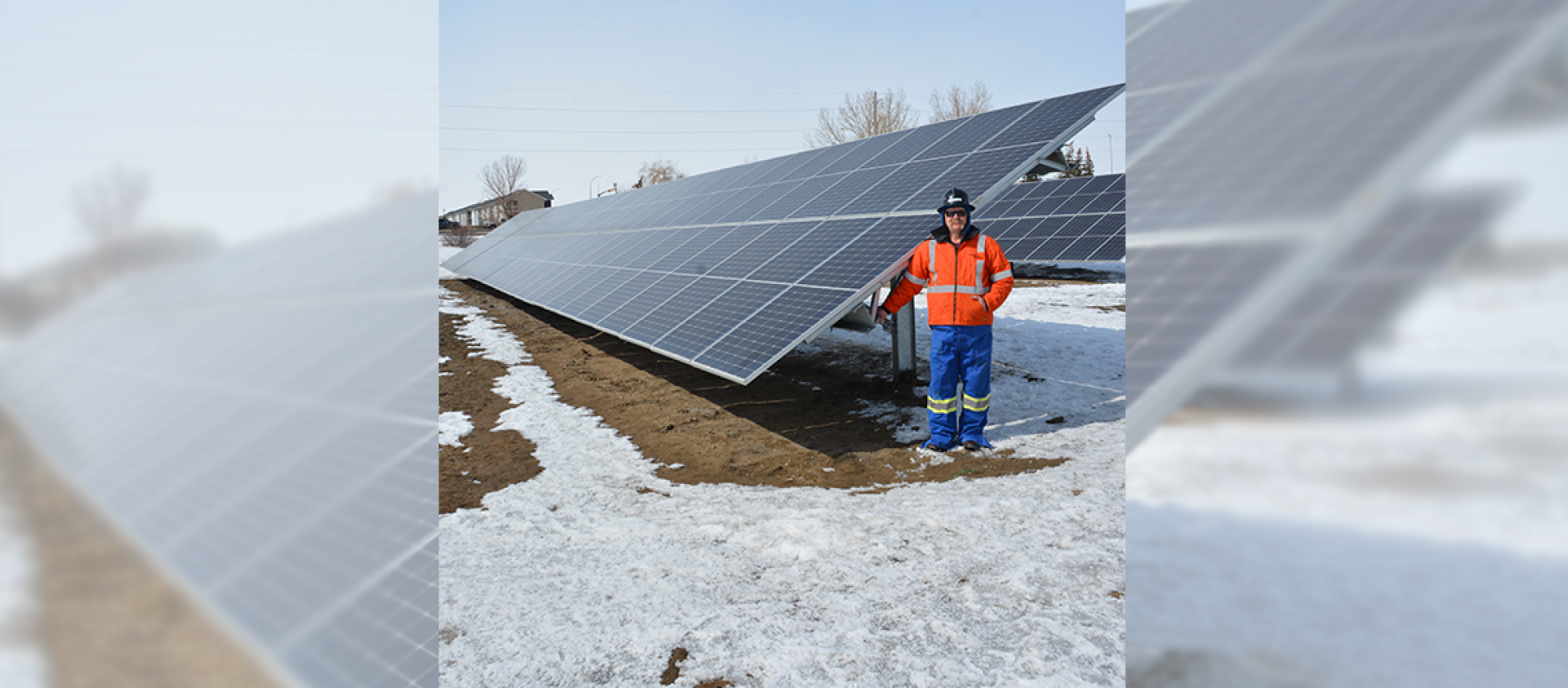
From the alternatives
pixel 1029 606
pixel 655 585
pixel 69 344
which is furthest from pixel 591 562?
pixel 69 344

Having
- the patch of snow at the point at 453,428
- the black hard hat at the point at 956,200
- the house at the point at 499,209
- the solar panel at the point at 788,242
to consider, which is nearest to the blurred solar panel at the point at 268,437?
the solar panel at the point at 788,242

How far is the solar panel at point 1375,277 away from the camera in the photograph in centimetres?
69

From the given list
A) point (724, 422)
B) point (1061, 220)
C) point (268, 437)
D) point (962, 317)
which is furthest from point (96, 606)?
point (1061, 220)

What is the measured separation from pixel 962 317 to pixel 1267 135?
16.0ft

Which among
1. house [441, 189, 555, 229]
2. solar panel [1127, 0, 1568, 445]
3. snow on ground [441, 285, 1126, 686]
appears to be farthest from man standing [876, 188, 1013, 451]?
house [441, 189, 555, 229]

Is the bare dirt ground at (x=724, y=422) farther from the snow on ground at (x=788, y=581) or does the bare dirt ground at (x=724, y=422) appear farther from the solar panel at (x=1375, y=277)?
the solar panel at (x=1375, y=277)

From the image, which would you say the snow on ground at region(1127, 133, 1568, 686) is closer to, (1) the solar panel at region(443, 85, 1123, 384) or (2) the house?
(1) the solar panel at region(443, 85, 1123, 384)

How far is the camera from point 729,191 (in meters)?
13.0

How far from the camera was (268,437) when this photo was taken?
88 centimetres

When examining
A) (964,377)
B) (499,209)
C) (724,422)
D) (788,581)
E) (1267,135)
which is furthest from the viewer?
(499,209)

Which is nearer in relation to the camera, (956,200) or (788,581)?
(788,581)

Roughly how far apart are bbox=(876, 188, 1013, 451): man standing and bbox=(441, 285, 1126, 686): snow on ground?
76 centimetres

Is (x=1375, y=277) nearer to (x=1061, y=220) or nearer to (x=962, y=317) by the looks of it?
(x=962, y=317)

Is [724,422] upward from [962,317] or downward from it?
downward
